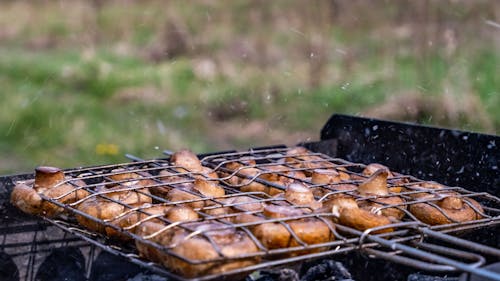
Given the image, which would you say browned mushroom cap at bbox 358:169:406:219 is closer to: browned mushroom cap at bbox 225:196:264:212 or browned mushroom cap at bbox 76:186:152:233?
browned mushroom cap at bbox 225:196:264:212

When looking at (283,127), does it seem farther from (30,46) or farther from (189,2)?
(30,46)

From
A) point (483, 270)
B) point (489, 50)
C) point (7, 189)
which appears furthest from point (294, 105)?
point (483, 270)

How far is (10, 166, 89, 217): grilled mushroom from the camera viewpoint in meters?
3.29

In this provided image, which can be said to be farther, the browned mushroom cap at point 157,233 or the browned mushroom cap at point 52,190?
the browned mushroom cap at point 52,190

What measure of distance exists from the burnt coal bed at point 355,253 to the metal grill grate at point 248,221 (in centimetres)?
20

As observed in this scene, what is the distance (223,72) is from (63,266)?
719 cm

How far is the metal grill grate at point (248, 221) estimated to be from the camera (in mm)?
2566

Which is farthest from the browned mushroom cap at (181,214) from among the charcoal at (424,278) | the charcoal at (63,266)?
the charcoal at (424,278)

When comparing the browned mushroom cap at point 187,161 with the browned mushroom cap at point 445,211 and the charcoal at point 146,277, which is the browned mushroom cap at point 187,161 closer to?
the charcoal at point 146,277

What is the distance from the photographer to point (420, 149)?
168 inches

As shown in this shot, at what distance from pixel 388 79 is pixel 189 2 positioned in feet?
12.1

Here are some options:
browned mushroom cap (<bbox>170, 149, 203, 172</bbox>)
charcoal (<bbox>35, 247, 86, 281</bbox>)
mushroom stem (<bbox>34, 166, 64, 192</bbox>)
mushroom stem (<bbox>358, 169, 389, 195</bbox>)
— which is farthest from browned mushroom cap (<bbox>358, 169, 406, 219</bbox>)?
charcoal (<bbox>35, 247, 86, 281</bbox>)

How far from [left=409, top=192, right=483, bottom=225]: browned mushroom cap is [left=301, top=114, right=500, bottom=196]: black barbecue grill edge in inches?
26.3

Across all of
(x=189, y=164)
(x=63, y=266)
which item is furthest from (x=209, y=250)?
(x=63, y=266)
